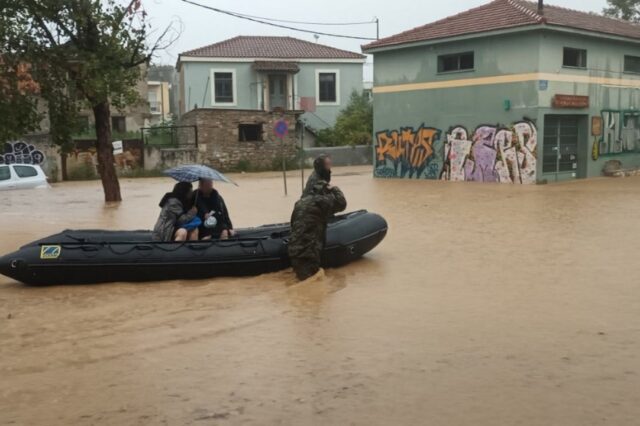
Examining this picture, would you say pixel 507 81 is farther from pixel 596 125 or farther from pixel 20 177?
pixel 20 177

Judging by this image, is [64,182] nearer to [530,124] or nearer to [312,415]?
[530,124]

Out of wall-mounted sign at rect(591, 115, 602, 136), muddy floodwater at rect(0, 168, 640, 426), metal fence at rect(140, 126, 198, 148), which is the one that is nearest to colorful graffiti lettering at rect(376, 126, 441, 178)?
wall-mounted sign at rect(591, 115, 602, 136)

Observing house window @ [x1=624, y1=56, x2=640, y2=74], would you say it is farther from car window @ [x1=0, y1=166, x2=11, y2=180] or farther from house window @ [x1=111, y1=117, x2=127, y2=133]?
house window @ [x1=111, y1=117, x2=127, y2=133]

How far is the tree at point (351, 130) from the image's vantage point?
41.5 meters

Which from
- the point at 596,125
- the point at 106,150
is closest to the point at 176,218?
the point at 106,150

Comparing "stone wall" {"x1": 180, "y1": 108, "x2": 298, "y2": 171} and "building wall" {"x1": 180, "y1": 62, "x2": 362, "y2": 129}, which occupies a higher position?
"building wall" {"x1": 180, "y1": 62, "x2": 362, "y2": 129}

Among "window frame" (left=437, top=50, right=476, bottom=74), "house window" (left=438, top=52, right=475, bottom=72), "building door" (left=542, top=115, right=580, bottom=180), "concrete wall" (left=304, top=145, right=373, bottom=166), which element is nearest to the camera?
"building door" (left=542, top=115, right=580, bottom=180)

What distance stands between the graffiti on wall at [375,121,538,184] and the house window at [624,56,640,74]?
607 centimetres

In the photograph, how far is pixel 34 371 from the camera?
583 cm

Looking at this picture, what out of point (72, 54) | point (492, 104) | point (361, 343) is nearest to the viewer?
point (361, 343)

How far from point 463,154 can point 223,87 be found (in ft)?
74.8

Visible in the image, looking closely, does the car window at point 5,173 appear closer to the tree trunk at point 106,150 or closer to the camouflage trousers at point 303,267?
the tree trunk at point 106,150

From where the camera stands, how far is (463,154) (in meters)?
25.7

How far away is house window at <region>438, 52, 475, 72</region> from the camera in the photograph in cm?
2552
